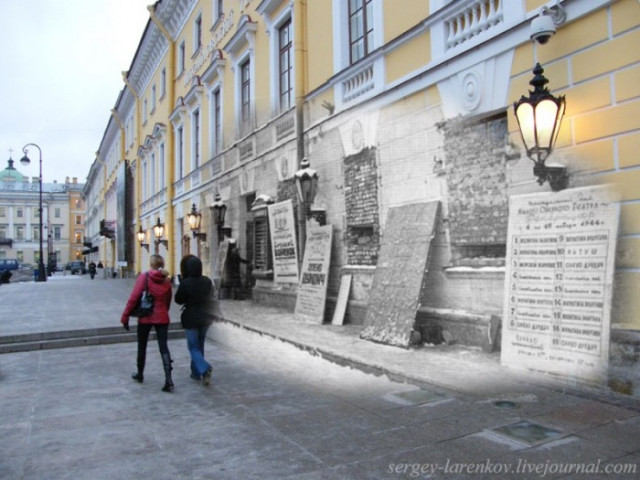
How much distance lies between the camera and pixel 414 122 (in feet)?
26.2

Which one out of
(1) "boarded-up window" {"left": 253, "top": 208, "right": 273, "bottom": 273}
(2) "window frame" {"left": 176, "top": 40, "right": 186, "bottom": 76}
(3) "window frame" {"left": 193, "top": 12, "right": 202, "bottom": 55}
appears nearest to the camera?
(1) "boarded-up window" {"left": 253, "top": 208, "right": 273, "bottom": 273}

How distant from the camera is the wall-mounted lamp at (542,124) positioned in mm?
5434

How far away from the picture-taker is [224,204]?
1559 centimetres

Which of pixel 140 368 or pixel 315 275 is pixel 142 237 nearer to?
pixel 315 275

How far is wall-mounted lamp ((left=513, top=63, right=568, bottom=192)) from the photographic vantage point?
5.43m

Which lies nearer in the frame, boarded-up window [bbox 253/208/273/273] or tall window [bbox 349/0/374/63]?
tall window [bbox 349/0/374/63]

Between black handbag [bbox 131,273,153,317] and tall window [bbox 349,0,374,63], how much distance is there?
5488 millimetres

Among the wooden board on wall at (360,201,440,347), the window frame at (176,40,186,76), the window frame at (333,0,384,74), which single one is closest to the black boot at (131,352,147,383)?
the wooden board on wall at (360,201,440,347)

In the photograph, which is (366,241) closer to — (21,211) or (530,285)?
(530,285)

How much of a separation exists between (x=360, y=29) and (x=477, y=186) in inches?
173

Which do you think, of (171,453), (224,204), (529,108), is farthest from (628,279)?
(224,204)

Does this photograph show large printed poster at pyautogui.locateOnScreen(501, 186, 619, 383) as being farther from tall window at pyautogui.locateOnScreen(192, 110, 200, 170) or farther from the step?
tall window at pyautogui.locateOnScreen(192, 110, 200, 170)

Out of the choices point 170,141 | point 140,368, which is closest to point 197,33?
point 170,141

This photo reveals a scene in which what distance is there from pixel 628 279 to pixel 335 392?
2.91 metres
